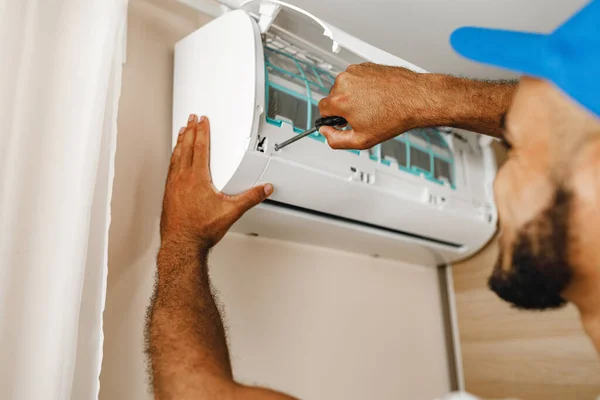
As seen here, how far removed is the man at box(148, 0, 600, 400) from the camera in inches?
22.6

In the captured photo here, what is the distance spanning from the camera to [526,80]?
0.66 metres

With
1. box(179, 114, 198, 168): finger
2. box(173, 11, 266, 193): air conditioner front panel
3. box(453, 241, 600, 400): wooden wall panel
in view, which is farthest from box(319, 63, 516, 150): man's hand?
box(453, 241, 600, 400): wooden wall panel

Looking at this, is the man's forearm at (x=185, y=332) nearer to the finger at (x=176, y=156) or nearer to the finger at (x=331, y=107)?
the finger at (x=176, y=156)

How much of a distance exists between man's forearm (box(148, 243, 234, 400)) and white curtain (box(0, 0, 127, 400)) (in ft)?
0.30

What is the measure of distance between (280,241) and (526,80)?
0.65m

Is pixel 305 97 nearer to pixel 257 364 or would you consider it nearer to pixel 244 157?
pixel 244 157

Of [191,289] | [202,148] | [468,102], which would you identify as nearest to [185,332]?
[191,289]

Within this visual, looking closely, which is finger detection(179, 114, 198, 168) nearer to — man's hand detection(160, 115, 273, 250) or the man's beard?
man's hand detection(160, 115, 273, 250)

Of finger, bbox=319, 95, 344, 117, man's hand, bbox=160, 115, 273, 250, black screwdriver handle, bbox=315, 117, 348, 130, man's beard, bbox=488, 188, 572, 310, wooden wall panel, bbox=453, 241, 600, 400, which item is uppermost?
finger, bbox=319, 95, 344, 117

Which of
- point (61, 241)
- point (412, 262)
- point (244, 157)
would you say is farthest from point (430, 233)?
point (61, 241)

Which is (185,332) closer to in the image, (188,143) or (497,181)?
(188,143)

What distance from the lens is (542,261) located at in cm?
61

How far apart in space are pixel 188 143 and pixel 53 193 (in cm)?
27

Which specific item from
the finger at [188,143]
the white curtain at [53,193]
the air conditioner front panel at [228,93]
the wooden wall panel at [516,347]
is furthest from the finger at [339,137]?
the wooden wall panel at [516,347]
